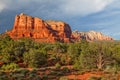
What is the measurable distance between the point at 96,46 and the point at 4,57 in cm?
1770

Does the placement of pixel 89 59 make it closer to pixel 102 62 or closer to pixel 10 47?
pixel 102 62

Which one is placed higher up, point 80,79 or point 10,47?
point 10,47

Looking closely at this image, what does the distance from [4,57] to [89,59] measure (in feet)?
60.2

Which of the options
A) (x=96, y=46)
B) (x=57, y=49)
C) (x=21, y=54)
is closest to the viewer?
(x=96, y=46)

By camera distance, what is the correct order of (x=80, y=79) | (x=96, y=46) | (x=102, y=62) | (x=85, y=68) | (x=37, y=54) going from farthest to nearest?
1. (x=37, y=54)
2. (x=96, y=46)
3. (x=102, y=62)
4. (x=85, y=68)
5. (x=80, y=79)

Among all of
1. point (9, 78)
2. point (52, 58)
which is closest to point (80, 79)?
point (9, 78)

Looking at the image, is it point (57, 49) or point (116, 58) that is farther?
point (57, 49)

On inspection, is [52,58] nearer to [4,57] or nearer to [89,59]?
[4,57]

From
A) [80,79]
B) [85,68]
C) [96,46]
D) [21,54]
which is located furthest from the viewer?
[21,54]

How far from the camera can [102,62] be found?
48.7m

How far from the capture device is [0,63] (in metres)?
55.2

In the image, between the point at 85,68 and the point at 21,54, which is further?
the point at 21,54

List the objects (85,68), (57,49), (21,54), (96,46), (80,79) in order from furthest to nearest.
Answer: (57,49)
(21,54)
(96,46)
(85,68)
(80,79)

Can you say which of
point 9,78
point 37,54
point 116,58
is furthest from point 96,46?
point 9,78
